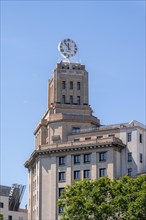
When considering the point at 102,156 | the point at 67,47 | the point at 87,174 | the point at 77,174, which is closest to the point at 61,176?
the point at 77,174

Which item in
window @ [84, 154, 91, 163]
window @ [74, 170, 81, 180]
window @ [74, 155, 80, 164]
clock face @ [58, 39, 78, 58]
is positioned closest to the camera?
window @ [84, 154, 91, 163]

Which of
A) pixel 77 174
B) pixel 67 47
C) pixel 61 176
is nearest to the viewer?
pixel 77 174

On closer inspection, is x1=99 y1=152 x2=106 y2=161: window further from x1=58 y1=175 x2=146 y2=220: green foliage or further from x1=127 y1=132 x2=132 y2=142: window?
x1=58 y1=175 x2=146 y2=220: green foliage

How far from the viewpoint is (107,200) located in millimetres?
129250

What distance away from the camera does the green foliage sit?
406 feet

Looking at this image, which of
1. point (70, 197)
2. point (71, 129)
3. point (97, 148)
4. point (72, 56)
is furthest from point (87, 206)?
point (72, 56)

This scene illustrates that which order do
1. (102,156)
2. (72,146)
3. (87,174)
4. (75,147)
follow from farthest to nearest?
(72,146), (75,147), (87,174), (102,156)

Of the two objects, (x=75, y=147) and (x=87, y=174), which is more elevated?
(x=75, y=147)

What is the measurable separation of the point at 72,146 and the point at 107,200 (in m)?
27.4

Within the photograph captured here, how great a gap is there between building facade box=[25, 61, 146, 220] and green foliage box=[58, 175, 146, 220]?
21.5m

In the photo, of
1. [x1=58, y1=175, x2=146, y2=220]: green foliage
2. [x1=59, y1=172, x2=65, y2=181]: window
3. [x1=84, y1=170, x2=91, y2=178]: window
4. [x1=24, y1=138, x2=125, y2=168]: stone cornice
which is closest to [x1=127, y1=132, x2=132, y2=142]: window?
[x1=24, y1=138, x2=125, y2=168]: stone cornice

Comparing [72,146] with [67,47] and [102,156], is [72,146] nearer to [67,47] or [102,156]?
[102,156]

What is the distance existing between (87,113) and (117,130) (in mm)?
10721

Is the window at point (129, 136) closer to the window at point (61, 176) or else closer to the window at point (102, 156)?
the window at point (102, 156)
